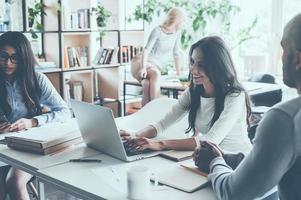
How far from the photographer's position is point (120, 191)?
1.44m

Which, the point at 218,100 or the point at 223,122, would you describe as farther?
the point at 218,100

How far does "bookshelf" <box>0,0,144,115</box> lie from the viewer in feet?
14.6

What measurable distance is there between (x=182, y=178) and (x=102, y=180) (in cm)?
29

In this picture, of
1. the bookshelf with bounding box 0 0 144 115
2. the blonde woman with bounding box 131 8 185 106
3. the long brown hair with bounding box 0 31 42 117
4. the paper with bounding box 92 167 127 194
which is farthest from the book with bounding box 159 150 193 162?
the blonde woman with bounding box 131 8 185 106

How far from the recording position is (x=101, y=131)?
1.82 meters

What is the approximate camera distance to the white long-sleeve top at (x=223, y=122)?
6.48 feet

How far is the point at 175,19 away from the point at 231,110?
336cm

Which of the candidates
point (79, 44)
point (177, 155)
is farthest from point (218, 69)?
point (79, 44)

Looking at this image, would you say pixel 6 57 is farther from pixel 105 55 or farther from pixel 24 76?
pixel 105 55

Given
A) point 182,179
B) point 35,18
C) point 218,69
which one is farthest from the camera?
point 35,18

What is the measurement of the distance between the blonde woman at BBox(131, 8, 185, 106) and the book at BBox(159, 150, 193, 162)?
2.95 metres

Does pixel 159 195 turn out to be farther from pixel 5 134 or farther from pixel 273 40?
pixel 273 40

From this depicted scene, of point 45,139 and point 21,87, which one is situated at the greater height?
point 21,87

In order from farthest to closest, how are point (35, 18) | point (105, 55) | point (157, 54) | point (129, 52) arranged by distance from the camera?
point (129, 52) → point (157, 54) → point (105, 55) → point (35, 18)
